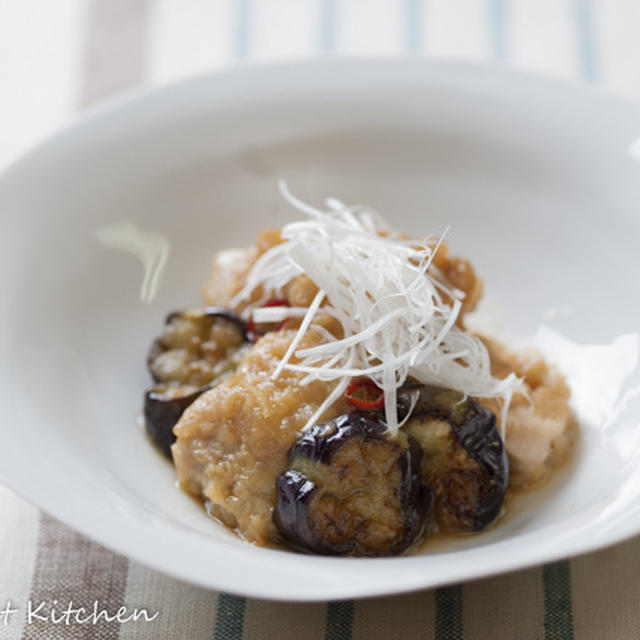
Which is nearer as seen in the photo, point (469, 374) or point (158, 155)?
point (469, 374)

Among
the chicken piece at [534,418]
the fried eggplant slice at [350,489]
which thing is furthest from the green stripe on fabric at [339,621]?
the chicken piece at [534,418]

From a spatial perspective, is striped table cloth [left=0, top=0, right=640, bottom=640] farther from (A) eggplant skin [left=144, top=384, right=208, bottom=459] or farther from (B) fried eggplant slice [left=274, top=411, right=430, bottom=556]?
(B) fried eggplant slice [left=274, top=411, right=430, bottom=556]

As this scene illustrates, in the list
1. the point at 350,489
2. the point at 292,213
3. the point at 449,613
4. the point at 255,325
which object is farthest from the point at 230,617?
the point at 292,213

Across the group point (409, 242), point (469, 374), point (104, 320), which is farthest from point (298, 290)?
point (104, 320)

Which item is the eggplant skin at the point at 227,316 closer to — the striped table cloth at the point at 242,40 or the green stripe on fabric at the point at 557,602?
the striped table cloth at the point at 242,40

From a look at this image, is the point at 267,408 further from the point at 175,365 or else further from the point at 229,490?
the point at 175,365

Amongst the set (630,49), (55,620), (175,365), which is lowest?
(55,620)
